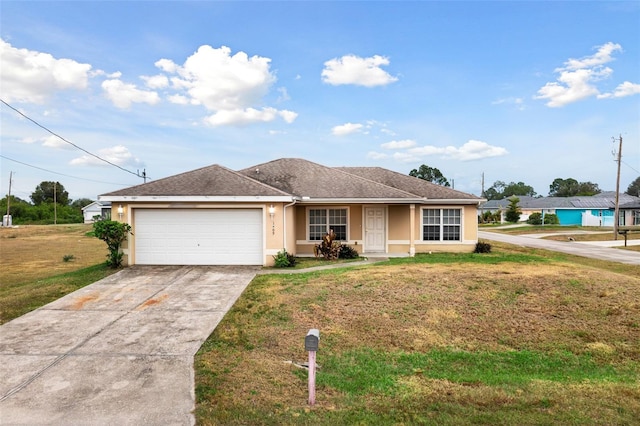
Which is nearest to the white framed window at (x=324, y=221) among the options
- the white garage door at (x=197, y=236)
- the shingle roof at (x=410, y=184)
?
the white garage door at (x=197, y=236)

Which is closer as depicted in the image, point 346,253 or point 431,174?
point 346,253

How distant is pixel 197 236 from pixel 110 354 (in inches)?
316

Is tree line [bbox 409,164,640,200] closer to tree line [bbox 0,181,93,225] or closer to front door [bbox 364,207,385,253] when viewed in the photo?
front door [bbox 364,207,385,253]

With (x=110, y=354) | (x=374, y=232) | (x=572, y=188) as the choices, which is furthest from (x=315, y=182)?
(x=572, y=188)

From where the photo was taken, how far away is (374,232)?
1717 cm

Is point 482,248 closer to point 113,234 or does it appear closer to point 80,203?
point 113,234

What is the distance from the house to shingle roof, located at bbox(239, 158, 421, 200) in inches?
1.8

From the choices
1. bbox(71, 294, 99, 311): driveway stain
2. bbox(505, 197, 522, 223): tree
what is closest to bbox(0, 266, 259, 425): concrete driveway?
bbox(71, 294, 99, 311): driveway stain

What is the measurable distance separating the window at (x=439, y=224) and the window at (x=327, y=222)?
13.5 ft

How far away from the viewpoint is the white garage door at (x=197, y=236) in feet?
44.7

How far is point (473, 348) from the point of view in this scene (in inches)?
250

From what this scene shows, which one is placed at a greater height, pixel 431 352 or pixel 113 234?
pixel 113 234

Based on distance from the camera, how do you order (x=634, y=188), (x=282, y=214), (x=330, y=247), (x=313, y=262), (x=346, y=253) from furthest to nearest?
1. (x=634, y=188)
2. (x=346, y=253)
3. (x=330, y=247)
4. (x=313, y=262)
5. (x=282, y=214)

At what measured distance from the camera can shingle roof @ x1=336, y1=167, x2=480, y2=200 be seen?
17781mm
